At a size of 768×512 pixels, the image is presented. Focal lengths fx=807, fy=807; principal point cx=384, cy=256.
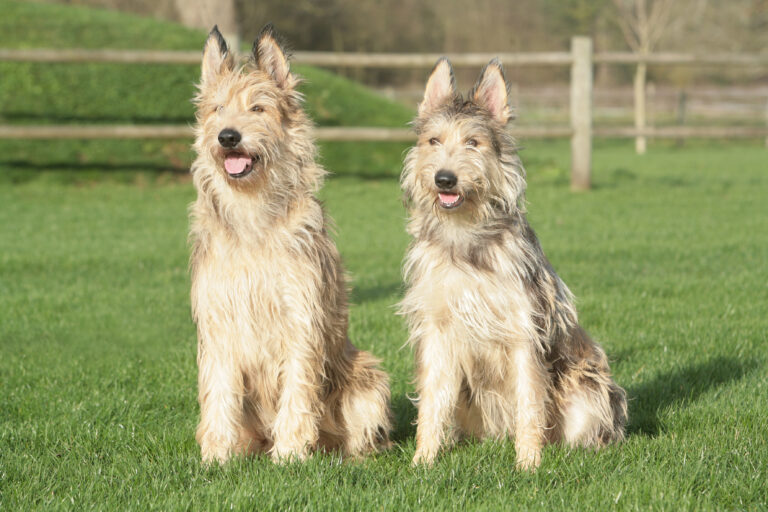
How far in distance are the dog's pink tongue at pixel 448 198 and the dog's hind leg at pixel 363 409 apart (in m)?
1.15

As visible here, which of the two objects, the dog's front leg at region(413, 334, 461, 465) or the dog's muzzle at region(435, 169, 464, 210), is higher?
the dog's muzzle at region(435, 169, 464, 210)

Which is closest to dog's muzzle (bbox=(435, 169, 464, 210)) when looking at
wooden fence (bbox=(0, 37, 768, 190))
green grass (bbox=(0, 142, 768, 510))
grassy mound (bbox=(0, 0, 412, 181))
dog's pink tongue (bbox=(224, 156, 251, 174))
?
dog's pink tongue (bbox=(224, 156, 251, 174))

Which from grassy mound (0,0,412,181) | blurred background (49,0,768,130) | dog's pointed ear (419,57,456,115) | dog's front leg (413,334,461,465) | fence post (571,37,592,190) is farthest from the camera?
blurred background (49,0,768,130)

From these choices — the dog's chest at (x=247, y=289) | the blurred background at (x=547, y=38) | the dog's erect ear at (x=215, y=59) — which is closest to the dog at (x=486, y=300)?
the dog's chest at (x=247, y=289)

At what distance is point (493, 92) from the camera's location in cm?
439

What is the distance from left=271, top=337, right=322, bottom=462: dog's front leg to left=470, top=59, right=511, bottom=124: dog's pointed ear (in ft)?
5.23

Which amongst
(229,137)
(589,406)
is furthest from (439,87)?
(589,406)

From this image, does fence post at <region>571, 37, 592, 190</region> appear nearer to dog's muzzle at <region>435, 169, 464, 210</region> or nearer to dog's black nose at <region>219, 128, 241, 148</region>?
dog's muzzle at <region>435, 169, 464, 210</region>

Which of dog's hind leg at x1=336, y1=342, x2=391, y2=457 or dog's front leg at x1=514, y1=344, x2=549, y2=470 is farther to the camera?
dog's hind leg at x1=336, y1=342, x2=391, y2=457

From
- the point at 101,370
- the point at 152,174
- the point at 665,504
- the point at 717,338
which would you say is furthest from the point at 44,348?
the point at 152,174

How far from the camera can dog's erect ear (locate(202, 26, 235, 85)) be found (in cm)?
443

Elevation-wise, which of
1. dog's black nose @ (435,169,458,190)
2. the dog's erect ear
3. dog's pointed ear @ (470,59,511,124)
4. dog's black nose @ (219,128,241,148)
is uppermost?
the dog's erect ear

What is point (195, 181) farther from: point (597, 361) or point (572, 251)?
point (572, 251)

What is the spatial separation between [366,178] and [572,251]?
22.4 ft
